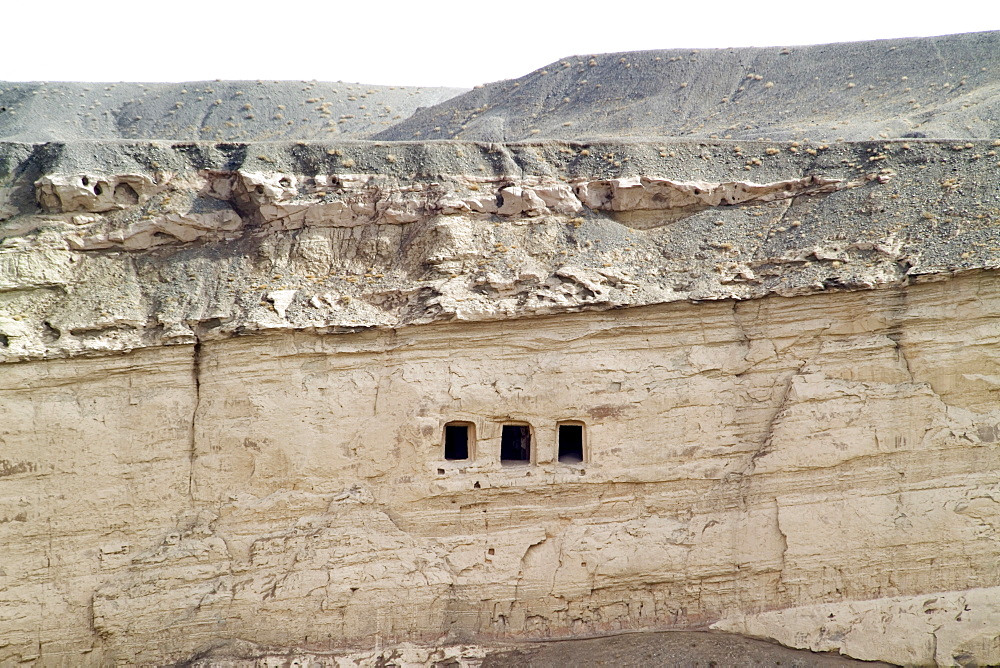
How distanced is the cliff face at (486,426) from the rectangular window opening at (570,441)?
1.85ft

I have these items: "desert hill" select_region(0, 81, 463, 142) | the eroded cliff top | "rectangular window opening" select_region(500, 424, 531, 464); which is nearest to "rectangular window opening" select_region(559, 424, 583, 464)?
"rectangular window opening" select_region(500, 424, 531, 464)

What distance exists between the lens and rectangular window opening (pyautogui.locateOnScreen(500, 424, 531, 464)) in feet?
41.1

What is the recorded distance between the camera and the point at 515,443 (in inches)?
501

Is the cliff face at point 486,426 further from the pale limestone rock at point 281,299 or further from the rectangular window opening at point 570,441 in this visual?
the rectangular window opening at point 570,441

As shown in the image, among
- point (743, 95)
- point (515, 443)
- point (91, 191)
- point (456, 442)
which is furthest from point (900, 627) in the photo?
point (743, 95)

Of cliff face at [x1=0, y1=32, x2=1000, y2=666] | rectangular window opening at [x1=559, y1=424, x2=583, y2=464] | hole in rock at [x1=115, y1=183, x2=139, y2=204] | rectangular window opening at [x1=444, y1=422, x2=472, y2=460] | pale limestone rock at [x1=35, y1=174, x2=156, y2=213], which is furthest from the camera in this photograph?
rectangular window opening at [x1=444, y1=422, x2=472, y2=460]

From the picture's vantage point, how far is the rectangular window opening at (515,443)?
12.5 m

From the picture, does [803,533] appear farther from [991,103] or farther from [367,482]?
[991,103]

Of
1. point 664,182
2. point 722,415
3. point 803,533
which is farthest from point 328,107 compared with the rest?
point 803,533

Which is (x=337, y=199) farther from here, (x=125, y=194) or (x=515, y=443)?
(x=515, y=443)

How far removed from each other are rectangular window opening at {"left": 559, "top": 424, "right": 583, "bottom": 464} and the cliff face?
56 cm

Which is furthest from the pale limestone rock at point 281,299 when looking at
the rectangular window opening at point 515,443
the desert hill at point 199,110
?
the desert hill at point 199,110

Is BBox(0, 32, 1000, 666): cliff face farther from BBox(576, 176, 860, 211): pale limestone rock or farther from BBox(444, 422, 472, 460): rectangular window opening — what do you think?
BBox(576, 176, 860, 211): pale limestone rock

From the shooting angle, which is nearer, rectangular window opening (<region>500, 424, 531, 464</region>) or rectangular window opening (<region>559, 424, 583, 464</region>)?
rectangular window opening (<region>559, 424, 583, 464</region>)
